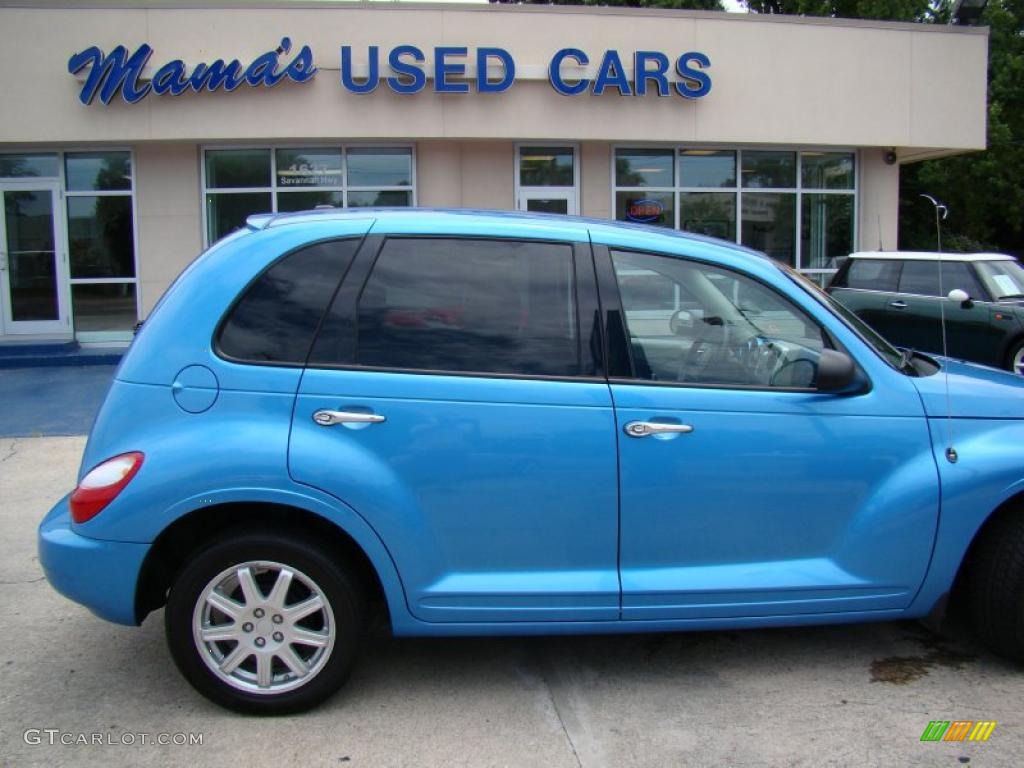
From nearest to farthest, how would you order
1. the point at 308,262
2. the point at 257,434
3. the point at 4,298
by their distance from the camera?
the point at 257,434
the point at 308,262
the point at 4,298

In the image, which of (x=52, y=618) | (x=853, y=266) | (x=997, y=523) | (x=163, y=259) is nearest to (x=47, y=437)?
(x=52, y=618)

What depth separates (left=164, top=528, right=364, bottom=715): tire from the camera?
3.25 metres

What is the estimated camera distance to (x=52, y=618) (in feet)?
14.3

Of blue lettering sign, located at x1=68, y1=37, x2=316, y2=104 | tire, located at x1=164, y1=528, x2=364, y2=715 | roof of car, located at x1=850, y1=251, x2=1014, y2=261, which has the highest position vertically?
blue lettering sign, located at x1=68, y1=37, x2=316, y2=104

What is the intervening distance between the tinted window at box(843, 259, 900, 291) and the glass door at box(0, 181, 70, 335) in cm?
1202

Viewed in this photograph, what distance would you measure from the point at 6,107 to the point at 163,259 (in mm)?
3076

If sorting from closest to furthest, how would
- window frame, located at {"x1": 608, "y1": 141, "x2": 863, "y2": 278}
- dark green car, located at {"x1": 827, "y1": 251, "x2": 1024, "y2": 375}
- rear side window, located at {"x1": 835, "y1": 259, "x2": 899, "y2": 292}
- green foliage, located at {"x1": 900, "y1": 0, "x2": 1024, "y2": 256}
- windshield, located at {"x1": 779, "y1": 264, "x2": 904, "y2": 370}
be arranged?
windshield, located at {"x1": 779, "y1": 264, "x2": 904, "y2": 370}, dark green car, located at {"x1": 827, "y1": 251, "x2": 1024, "y2": 375}, rear side window, located at {"x1": 835, "y1": 259, "x2": 899, "y2": 292}, window frame, located at {"x1": 608, "y1": 141, "x2": 863, "y2": 278}, green foliage, located at {"x1": 900, "y1": 0, "x2": 1024, "y2": 256}

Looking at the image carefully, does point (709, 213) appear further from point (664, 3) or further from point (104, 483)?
point (664, 3)

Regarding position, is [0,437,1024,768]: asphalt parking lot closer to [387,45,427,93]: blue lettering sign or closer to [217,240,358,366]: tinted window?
[217,240,358,366]: tinted window

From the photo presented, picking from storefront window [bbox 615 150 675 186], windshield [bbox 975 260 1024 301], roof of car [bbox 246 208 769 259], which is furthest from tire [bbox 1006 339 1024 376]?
roof of car [bbox 246 208 769 259]

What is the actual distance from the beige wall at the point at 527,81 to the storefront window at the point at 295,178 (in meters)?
0.76

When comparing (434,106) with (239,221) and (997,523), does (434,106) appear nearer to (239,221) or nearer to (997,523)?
(239,221)

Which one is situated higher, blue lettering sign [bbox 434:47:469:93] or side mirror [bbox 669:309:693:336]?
blue lettering sign [bbox 434:47:469:93]

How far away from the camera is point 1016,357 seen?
1031cm
